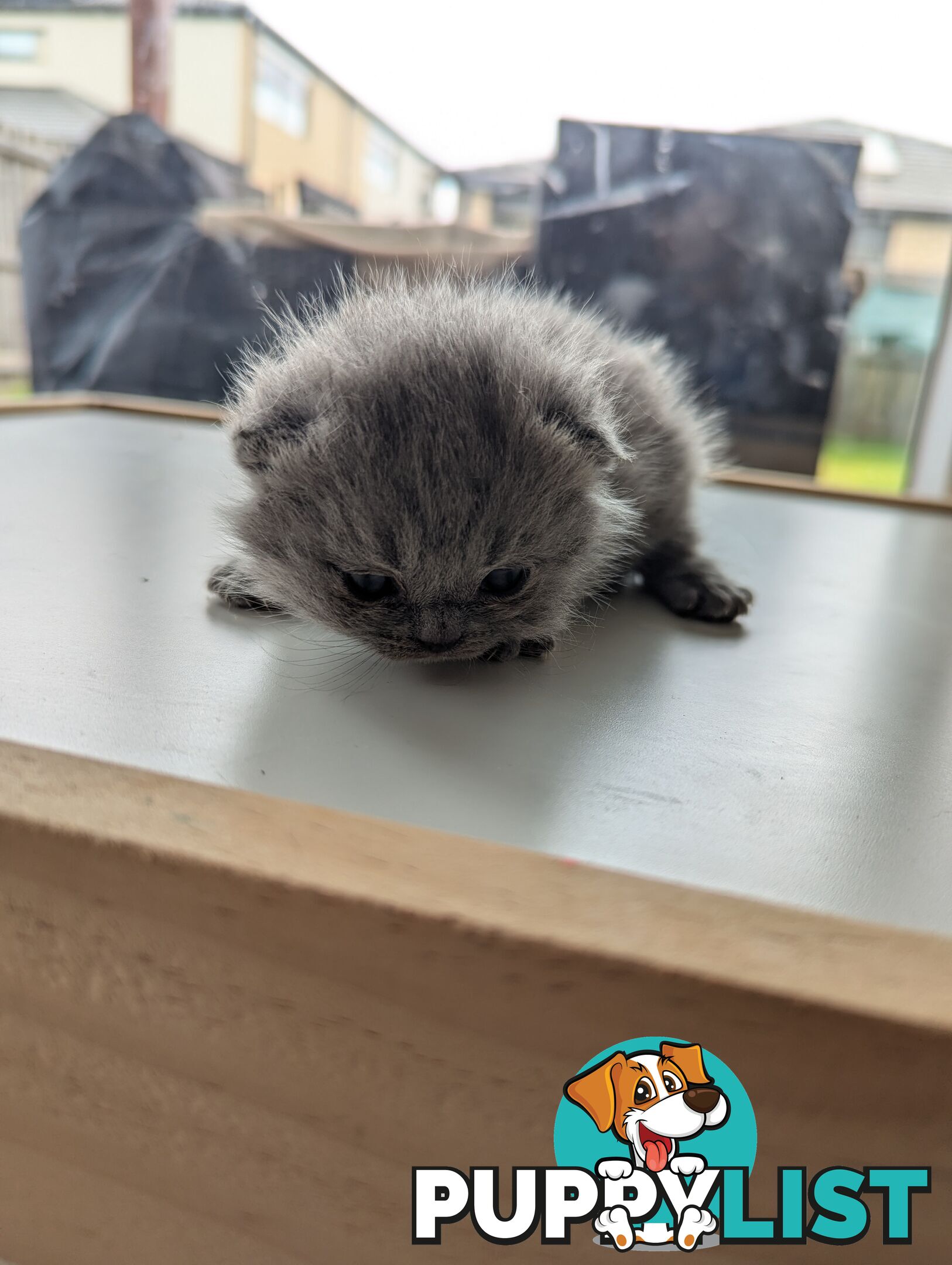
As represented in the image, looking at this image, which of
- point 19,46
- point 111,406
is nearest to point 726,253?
point 111,406

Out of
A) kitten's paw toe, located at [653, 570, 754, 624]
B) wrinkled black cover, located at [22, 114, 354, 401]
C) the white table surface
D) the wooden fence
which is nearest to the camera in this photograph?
the white table surface

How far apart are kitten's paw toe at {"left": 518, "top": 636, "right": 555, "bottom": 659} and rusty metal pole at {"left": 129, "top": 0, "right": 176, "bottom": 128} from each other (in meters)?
3.28

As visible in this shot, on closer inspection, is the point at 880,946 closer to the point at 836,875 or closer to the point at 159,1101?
the point at 836,875

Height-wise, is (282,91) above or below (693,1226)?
above

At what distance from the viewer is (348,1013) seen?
1.49 feet

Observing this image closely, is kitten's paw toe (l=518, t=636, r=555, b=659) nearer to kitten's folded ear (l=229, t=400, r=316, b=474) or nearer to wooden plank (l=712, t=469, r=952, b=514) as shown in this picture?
kitten's folded ear (l=229, t=400, r=316, b=474)

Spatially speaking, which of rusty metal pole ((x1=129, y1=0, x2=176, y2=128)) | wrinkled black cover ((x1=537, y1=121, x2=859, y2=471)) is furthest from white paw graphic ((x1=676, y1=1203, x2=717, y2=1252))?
rusty metal pole ((x1=129, y1=0, x2=176, y2=128))

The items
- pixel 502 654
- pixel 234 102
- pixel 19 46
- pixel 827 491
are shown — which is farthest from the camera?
pixel 19 46

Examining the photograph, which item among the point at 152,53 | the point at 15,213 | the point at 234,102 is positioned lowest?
the point at 15,213

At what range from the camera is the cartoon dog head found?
0.43 m

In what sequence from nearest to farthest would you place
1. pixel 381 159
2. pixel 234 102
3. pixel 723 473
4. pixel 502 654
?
pixel 502 654 → pixel 723 473 → pixel 381 159 → pixel 234 102

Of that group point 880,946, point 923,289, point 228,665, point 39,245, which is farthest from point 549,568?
point 39,245

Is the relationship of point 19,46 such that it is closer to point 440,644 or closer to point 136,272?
point 136,272

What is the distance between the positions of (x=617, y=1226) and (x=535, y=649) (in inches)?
19.2
